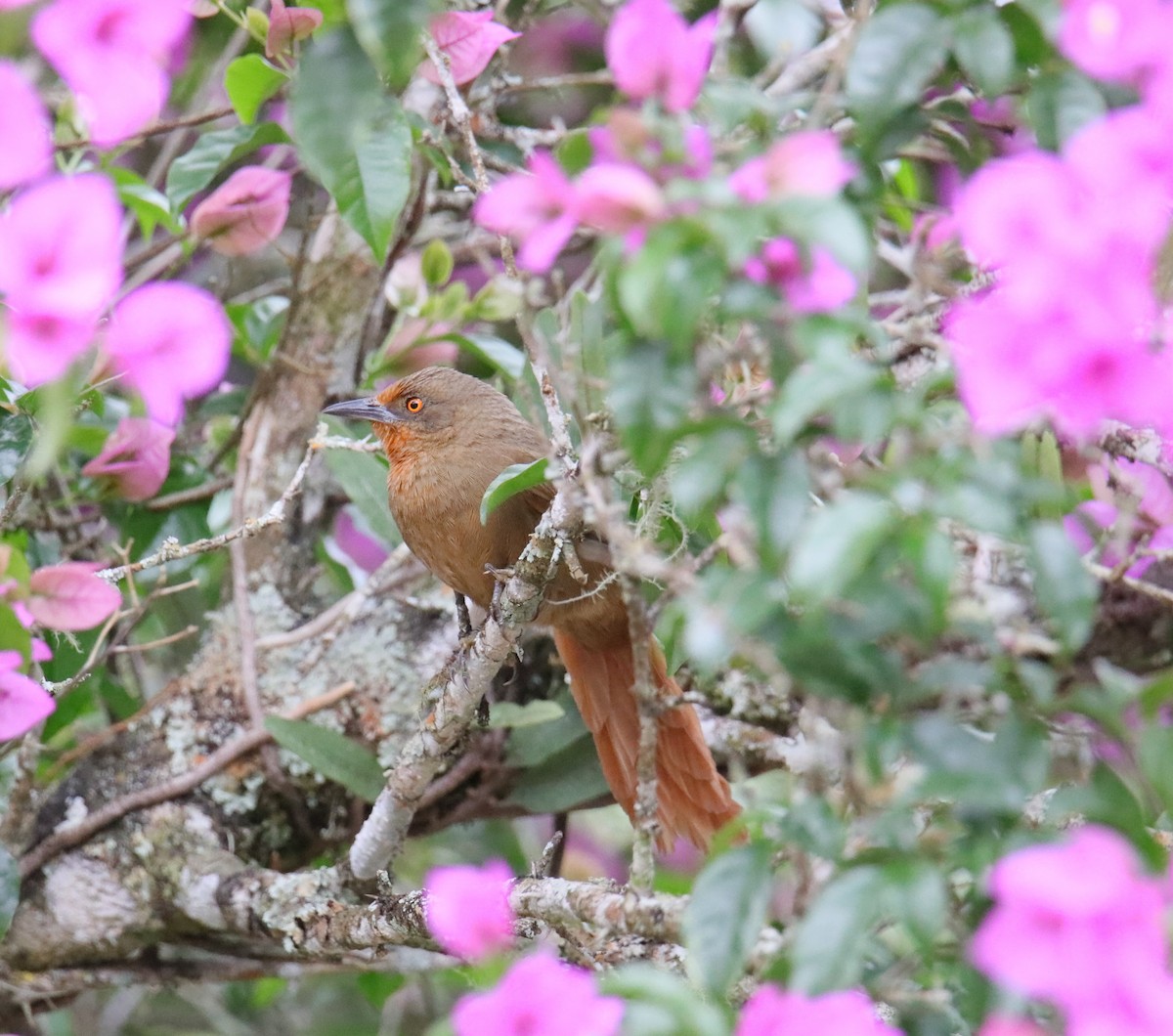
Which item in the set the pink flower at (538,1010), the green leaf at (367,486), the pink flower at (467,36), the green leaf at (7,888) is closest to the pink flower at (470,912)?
the pink flower at (538,1010)

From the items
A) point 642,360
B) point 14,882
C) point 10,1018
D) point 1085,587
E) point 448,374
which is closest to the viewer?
point 1085,587

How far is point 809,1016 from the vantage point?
1049mm

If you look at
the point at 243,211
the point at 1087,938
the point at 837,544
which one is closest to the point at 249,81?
the point at 243,211

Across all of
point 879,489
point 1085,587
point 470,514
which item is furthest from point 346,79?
point 470,514

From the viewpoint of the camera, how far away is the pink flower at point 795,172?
1.09 m

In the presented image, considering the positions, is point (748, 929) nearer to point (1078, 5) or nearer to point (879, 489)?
point (879, 489)

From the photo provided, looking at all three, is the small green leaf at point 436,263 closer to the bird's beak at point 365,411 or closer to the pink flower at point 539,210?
the bird's beak at point 365,411

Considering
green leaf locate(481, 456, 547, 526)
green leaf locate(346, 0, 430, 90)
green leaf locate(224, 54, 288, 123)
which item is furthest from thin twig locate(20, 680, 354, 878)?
green leaf locate(346, 0, 430, 90)

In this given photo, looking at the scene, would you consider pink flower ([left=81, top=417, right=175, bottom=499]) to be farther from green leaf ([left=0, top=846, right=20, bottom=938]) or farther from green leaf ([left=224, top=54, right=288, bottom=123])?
green leaf ([left=0, top=846, right=20, bottom=938])

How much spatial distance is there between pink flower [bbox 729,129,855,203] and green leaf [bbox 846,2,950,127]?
0.15 metres

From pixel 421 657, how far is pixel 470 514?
0.39 m

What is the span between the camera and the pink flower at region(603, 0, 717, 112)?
120 centimetres

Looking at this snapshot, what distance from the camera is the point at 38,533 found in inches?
120

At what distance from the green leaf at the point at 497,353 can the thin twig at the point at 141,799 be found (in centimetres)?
87
